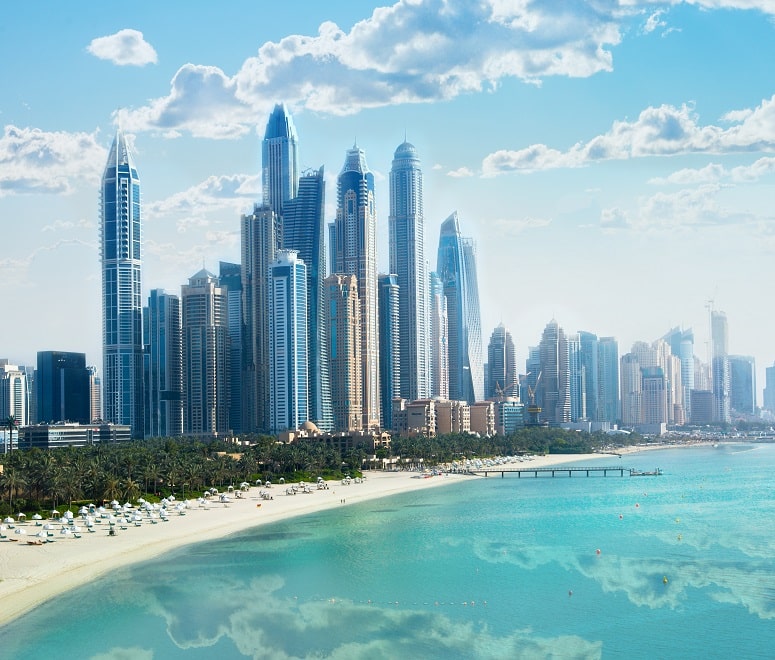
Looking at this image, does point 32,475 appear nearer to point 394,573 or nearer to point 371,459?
point 394,573

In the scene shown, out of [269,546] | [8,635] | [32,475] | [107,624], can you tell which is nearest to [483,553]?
[269,546]

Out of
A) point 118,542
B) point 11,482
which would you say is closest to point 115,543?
point 118,542

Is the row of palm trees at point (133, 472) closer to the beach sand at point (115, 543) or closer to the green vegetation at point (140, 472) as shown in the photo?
the green vegetation at point (140, 472)

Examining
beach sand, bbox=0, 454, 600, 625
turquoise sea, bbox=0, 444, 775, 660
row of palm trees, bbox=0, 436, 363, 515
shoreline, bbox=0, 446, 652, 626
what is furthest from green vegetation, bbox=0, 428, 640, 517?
turquoise sea, bbox=0, 444, 775, 660

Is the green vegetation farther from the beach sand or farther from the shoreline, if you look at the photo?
the shoreline

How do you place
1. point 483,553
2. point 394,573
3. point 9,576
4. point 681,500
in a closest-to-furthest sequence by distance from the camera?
point 9,576, point 394,573, point 483,553, point 681,500

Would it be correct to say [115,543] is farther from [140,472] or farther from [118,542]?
[140,472]
